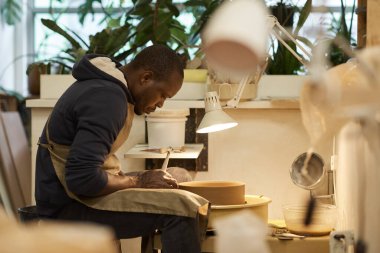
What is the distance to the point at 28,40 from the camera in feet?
22.3

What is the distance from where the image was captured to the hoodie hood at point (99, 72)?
2852mm

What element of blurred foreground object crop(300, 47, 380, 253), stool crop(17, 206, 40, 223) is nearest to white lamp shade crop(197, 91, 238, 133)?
blurred foreground object crop(300, 47, 380, 253)

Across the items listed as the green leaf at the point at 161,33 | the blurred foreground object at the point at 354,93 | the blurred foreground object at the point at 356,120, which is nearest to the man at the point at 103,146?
the blurred foreground object at the point at 356,120

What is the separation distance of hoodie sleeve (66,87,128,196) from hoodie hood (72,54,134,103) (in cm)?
Result: 11

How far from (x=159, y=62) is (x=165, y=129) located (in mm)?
627

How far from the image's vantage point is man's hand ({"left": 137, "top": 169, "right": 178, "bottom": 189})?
2.91 metres

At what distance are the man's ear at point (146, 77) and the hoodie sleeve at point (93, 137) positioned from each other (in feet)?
0.69

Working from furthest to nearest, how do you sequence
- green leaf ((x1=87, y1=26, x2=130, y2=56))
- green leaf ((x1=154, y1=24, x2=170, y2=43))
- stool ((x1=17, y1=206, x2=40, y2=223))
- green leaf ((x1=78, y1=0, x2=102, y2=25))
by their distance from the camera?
green leaf ((x1=78, y1=0, x2=102, y2=25)) < green leaf ((x1=154, y1=24, x2=170, y2=43)) < green leaf ((x1=87, y1=26, x2=130, y2=56)) < stool ((x1=17, y1=206, x2=40, y2=223))

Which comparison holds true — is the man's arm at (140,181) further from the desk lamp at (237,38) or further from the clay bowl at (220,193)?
the desk lamp at (237,38)

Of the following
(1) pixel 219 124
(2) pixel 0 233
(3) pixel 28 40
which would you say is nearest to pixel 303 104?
(2) pixel 0 233

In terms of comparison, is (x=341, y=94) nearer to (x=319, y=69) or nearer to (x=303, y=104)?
(x=319, y=69)

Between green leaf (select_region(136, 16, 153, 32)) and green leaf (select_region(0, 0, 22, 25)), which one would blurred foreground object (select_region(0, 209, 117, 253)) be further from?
green leaf (select_region(0, 0, 22, 25))

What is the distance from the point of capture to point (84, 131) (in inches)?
104

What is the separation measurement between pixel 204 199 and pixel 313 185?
0.54 m
